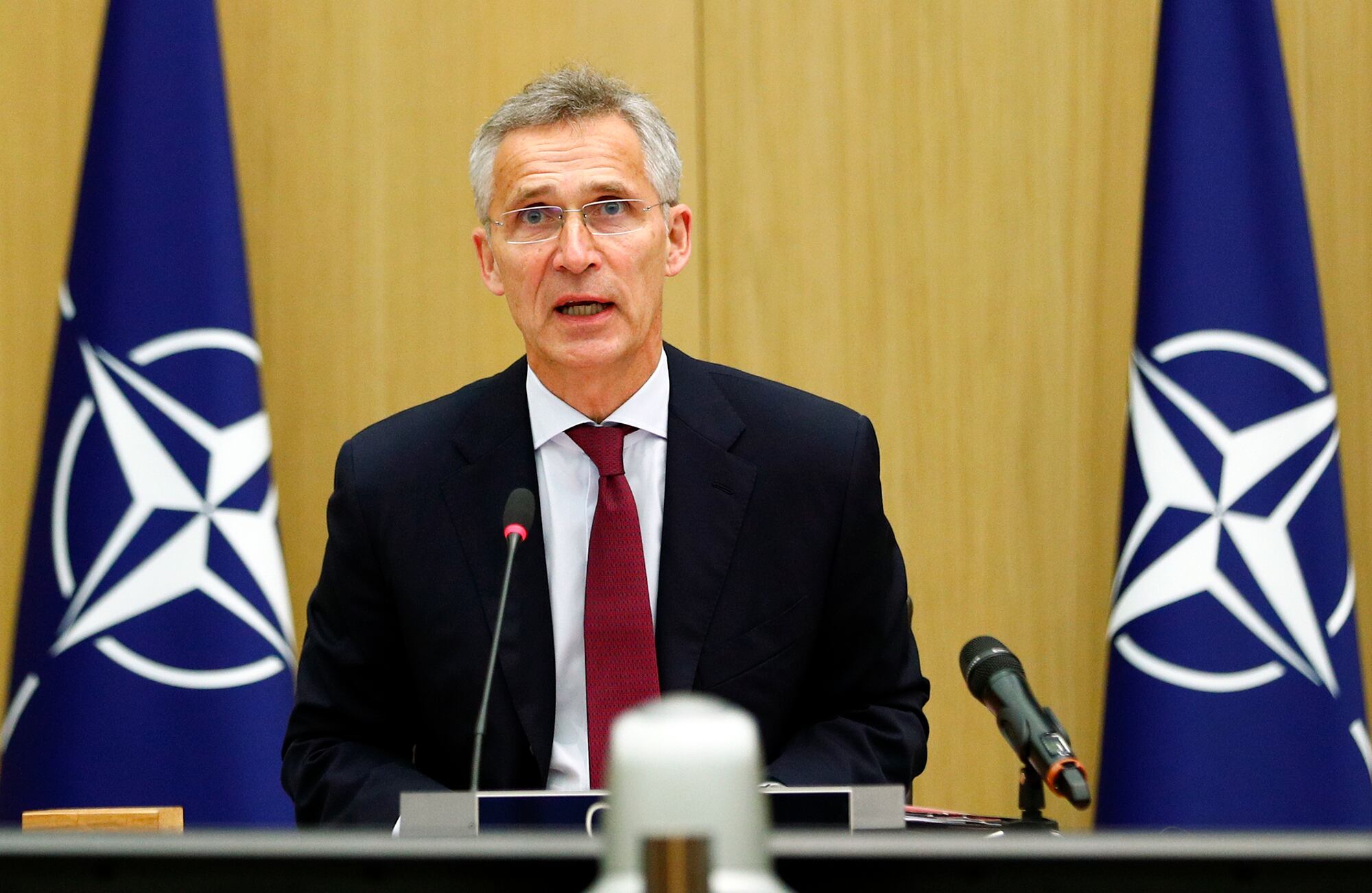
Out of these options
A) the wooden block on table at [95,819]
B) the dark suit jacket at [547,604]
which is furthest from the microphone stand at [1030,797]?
the wooden block on table at [95,819]

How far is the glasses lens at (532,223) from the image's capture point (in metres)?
2.44

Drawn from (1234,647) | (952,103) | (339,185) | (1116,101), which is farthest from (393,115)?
(1234,647)

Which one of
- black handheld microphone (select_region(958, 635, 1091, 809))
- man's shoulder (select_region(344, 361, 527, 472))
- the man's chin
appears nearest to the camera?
black handheld microphone (select_region(958, 635, 1091, 809))

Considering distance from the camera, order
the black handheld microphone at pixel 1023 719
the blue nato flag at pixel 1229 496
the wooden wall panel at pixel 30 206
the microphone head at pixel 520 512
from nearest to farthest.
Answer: the black handheld microphone at pixel 1023 719
the microphone head at pixel 520 512
the blue nato flag at pixel 1229 496
the wooden wall panel at pixel 30 206

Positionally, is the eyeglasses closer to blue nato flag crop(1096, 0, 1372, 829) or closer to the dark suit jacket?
the dark suit jacket

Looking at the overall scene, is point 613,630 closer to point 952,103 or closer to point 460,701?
point 460,701

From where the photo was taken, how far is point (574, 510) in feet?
8.08

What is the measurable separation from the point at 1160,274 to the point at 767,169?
3.19 feet

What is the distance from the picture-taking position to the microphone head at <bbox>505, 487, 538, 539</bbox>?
1926mm

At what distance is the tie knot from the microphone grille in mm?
468

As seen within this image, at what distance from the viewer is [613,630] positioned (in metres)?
2.34

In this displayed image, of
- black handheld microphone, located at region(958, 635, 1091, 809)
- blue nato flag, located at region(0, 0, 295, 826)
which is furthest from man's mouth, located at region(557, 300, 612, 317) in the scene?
blue nato flag, located at region(0, 0, 295, 826)

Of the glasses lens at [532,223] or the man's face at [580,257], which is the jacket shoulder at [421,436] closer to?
the man's face at [580,257]

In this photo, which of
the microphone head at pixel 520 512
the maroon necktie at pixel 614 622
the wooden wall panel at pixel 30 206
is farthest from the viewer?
the wooden wall panel at pixel 30 206
